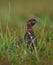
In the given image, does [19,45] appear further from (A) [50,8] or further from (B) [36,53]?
(A) [50,8]

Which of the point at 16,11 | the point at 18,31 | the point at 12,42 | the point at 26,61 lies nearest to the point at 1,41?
the point at 12,42

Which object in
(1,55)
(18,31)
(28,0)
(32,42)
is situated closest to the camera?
(32,42)

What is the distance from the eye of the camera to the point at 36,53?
565cm

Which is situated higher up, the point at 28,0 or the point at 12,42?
the point at 12,42

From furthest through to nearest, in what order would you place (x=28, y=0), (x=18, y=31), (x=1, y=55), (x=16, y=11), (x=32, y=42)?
(x=28, y=0), (x=16, y=11), (x=18, y=31), (x=1, y=55), (x=32, y=42)

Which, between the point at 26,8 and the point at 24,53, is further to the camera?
the point at 26,8

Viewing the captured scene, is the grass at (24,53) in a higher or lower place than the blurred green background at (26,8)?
higher

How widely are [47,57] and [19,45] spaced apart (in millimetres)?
365

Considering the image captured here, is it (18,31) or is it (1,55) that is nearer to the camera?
(1,55)

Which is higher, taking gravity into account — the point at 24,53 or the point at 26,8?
the point at 24,53

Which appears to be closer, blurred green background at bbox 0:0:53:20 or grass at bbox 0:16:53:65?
grass at bbox 0:16:53:65

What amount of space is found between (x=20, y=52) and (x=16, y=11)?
172 inches

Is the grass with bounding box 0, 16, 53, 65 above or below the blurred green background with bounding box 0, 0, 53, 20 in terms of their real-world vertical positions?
above

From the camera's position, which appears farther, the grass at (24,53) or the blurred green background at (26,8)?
the blurred green background at (26,8)
